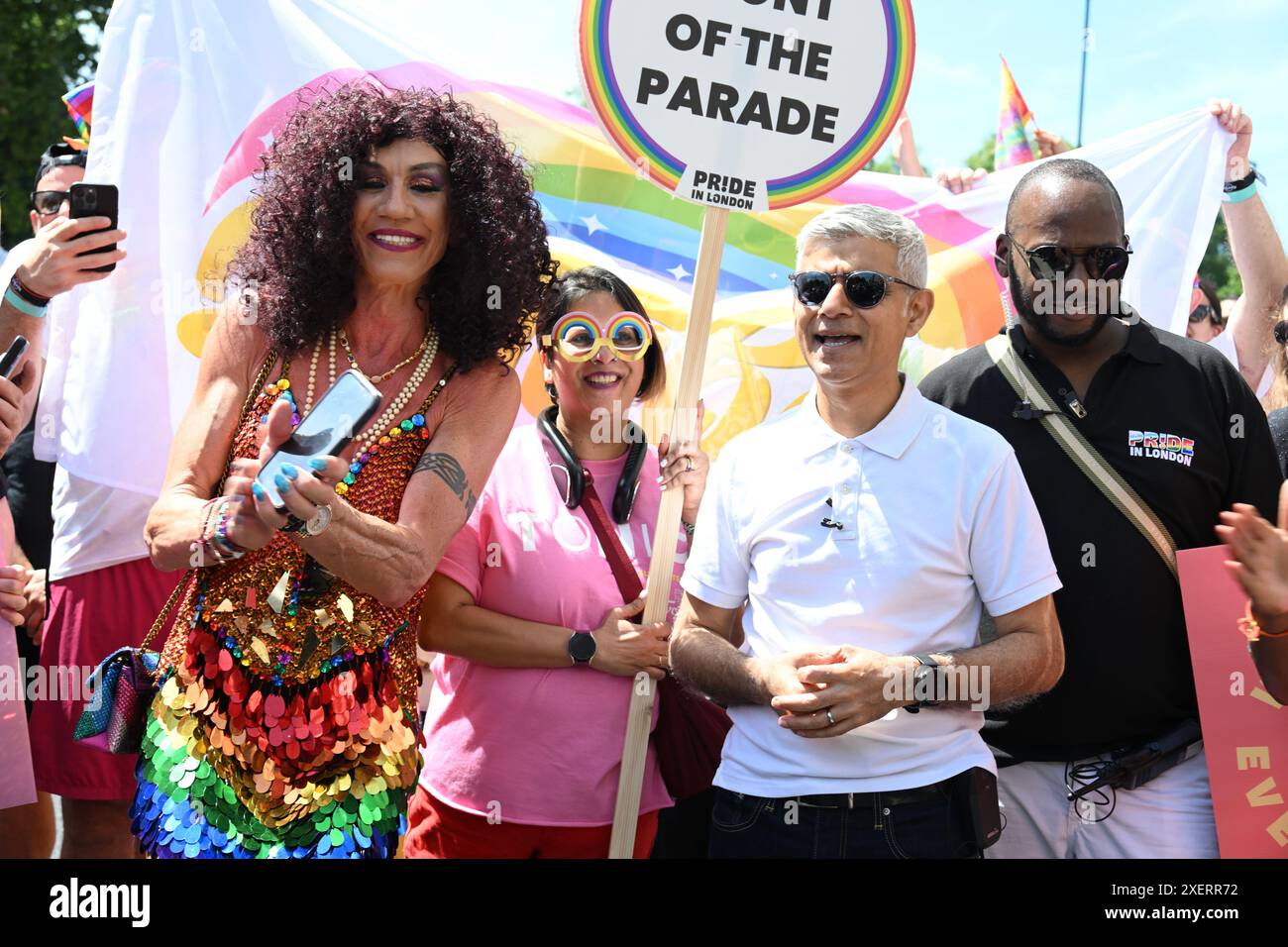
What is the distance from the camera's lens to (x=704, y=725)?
3.39 m

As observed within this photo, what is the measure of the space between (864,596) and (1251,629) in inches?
35.9

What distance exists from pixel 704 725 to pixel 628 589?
0.42m

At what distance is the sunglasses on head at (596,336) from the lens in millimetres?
3557

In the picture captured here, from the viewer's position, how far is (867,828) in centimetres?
261

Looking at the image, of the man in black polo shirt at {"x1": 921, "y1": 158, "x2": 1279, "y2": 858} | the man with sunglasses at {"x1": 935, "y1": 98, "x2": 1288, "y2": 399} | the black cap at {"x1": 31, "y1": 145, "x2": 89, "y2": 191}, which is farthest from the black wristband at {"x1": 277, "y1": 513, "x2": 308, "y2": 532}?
the man with sunglasses at {"x1": 935, "y1": 98, "x2": 1288, "y2": 399}

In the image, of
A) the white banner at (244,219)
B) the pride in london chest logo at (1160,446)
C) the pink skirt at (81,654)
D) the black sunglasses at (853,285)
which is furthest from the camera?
the white banner at (244,219)

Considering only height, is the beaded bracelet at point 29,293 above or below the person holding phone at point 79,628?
above

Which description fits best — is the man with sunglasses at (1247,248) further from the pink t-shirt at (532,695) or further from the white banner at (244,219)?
the pink t-shirt at (532,695)

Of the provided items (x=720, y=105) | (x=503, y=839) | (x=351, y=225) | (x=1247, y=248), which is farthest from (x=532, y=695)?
(x=1247, y=248)

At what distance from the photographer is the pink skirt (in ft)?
12.2

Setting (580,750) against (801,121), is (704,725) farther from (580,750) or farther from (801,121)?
(801,121)

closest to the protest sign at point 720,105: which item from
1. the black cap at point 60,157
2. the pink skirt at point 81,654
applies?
the pink skirt at point 81,654

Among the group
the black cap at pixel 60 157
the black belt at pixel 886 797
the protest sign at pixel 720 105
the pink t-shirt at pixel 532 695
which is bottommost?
the black belt at pixel 886 797
